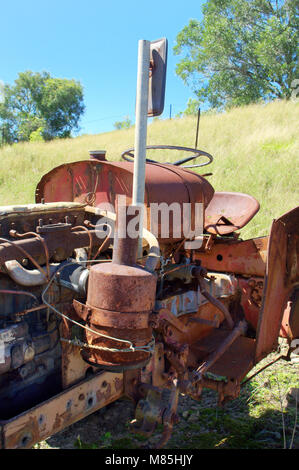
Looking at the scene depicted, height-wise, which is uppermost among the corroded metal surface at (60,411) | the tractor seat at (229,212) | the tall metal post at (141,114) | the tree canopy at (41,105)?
the tree canopy at (41,105)

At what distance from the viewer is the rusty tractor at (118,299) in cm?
188

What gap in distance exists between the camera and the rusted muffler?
6.06 ft

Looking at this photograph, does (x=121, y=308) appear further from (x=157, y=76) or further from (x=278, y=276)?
(x=278, y=276)

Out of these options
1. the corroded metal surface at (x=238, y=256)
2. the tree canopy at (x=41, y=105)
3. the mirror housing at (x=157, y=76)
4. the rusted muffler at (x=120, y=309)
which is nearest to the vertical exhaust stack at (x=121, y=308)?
the rusted muffler at (x=120, y=309)

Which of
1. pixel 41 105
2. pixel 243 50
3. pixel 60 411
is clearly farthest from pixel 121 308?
pixel 41 105

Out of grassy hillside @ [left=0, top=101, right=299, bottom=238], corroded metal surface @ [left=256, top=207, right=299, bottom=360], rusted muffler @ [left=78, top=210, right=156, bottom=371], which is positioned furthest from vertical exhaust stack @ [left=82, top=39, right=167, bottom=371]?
grassy hillside @ [left=0, top=101, right=299, bottom=238]

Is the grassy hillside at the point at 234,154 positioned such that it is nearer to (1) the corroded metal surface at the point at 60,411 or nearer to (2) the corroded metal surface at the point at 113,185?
(2) the corroded metal surface at the point at 113,185

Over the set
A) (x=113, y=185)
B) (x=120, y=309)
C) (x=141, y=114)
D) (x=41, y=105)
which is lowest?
(x=120, y=309)

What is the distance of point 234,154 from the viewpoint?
11.6 metres

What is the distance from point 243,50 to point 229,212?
22.3 m

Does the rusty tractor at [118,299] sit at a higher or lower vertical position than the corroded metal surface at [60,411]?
higher

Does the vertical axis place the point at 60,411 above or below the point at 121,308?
below

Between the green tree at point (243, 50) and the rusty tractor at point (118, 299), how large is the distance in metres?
21.4

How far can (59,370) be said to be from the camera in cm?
214
